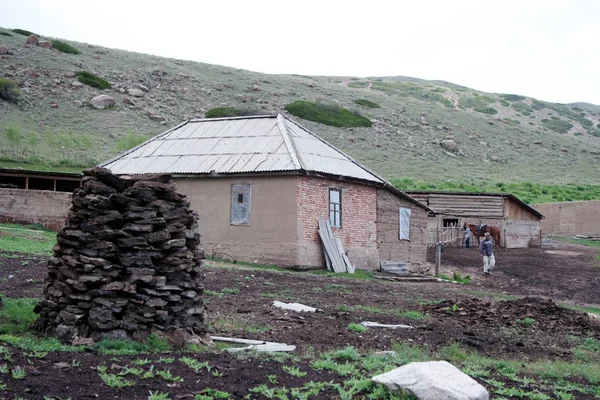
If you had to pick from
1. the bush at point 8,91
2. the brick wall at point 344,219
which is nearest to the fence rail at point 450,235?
the brick wall at point 344,219

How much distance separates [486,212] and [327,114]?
28567mm

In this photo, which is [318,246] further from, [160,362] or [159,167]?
[160,362]

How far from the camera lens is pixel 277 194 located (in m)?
24.7

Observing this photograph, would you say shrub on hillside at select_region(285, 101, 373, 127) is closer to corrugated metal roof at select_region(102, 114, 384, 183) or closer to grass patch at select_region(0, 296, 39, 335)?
corrugated metal roof at select_region(102, 114, 384, 183)

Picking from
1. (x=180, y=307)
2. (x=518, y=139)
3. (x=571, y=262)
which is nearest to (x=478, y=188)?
(x=571, y=262)

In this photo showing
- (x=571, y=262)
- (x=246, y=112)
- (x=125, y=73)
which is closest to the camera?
(x=571, y=262)

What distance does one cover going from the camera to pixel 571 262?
109ft

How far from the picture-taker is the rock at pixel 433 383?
23.6 feet

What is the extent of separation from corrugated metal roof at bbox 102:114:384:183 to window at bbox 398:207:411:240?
6.06ft

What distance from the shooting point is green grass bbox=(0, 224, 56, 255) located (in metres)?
21.2

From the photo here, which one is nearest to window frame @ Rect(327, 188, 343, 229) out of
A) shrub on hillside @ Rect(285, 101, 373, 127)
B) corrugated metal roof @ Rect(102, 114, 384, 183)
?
corrugated metal roof @ Rect(102, 114, 384, 183)

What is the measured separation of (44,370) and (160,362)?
1.30 metres

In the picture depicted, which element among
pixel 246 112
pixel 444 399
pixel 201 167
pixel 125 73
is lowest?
pixel 444 399

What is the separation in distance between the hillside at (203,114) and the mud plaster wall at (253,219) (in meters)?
16.5
